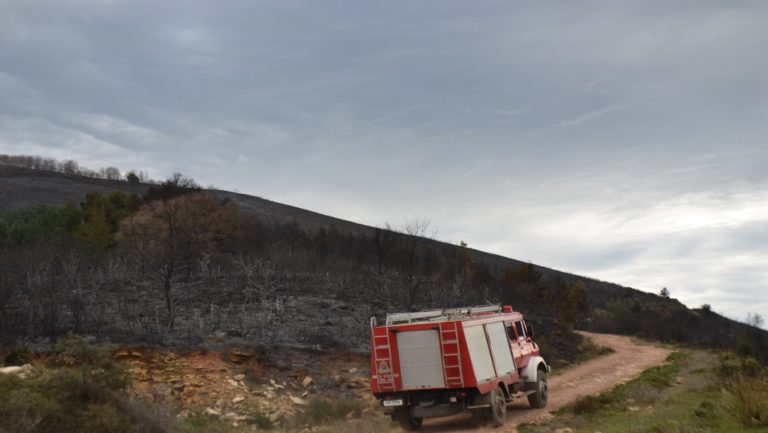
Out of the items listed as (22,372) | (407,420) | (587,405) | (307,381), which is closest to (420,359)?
(407,420)

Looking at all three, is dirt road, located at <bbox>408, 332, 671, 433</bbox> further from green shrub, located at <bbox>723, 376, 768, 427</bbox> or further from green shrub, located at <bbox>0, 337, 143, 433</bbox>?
green shrub, located at <bbox>0, 337, 143, 433</bbox>

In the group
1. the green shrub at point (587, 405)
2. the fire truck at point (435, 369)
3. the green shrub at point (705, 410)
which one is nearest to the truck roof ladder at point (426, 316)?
the fire truck at point (435, 369)

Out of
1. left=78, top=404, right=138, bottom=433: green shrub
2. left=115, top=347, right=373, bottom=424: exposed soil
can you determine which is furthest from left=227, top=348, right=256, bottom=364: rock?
left=78, top=404, right=138, bottom=433: green shrub

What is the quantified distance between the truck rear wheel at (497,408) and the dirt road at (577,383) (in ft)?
0.61

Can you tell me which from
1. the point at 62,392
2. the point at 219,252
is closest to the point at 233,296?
the point at 219,252

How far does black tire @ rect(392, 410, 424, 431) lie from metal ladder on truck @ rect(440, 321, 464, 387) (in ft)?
4.60

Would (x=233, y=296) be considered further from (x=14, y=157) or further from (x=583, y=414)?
(x=14, y=157)

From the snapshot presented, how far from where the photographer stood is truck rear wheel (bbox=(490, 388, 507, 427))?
15.5m

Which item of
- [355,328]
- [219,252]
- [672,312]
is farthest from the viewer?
[672,312]

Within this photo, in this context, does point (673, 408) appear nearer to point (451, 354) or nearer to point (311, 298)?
point (451, 354)

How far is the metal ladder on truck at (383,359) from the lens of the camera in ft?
50.7

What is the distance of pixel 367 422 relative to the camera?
55.9 feet

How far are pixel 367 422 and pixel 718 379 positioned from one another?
12.9 meters

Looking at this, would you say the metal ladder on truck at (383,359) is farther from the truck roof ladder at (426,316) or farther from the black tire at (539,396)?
the black tire at (539,396)
